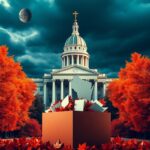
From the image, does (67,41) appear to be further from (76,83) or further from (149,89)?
(76,83)

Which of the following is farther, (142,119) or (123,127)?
(123,127)

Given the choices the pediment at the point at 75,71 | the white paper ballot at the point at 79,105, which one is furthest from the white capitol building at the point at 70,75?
the white paper ballot at the point at 79,105

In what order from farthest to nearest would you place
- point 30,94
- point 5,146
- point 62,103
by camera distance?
point 30,94, point 62,103, point 5,146

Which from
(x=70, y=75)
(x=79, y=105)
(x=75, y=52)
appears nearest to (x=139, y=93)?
(x=79, y=105)

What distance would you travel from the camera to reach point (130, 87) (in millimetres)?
39312

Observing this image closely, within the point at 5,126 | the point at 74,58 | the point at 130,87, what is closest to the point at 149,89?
the point at 130,87

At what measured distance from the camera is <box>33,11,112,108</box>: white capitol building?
12231 centimetres

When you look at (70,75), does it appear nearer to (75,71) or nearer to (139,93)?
(75,71)

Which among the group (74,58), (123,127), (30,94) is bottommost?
(123,127)

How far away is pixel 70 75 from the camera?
404 ft

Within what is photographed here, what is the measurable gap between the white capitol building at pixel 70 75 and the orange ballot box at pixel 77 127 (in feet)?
322

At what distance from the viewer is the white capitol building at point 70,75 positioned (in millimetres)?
122312

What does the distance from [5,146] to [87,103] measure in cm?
251

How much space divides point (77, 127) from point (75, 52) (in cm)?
13413
